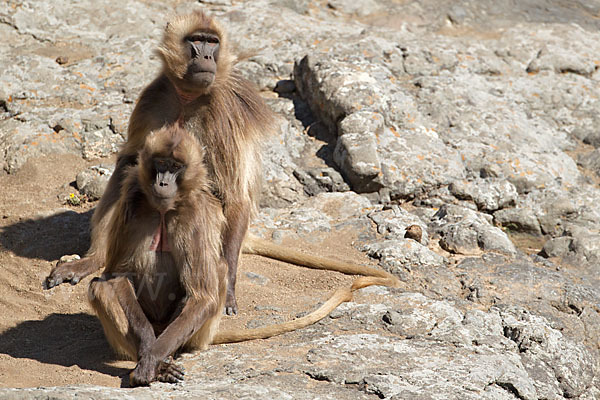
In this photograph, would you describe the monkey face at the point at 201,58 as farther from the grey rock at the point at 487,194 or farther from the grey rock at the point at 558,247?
the grey rock at the point at 558,247

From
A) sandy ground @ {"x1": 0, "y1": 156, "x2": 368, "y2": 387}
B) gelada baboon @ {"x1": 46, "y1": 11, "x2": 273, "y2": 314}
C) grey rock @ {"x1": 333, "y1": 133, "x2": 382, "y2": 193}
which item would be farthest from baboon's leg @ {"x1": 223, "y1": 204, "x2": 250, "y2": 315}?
grey rock @ {"x1": 333, "y1": 133, "x2": 382, "y2": 193}

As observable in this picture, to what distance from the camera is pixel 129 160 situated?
5688 mm

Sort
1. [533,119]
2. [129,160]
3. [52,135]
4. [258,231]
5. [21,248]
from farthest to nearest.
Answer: [533,119] → [52,135] → [258,231] → [21,248] → [129,160]

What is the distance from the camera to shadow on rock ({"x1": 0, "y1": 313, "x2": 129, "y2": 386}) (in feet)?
14.3

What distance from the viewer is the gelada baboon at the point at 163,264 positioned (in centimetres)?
406

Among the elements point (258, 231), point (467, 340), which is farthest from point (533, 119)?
point (467, 340)

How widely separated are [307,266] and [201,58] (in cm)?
191

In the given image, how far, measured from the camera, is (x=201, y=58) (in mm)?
5129

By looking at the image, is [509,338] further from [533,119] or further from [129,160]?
[533,119]

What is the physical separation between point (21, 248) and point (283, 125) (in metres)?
2.86

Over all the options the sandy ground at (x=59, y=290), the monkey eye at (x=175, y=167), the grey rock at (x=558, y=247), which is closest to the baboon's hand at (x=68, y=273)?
the sandy ground at (x=59, y=290)

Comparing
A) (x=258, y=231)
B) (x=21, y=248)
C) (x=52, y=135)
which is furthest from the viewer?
(x=52, y=135)

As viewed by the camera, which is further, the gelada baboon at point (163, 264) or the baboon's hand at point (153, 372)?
the gelada baboon at point (163, 264)

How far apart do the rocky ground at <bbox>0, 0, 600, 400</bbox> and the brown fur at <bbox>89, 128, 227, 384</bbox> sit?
0.24 metres
